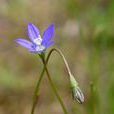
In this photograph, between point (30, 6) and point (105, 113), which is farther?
point (30, 6)

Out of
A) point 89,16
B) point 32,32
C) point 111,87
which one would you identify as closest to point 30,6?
point 89,16

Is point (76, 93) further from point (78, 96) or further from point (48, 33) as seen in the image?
point (48, 33)

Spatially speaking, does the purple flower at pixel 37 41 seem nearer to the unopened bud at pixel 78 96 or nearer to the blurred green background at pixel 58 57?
the unopened bud at pixel 78 96

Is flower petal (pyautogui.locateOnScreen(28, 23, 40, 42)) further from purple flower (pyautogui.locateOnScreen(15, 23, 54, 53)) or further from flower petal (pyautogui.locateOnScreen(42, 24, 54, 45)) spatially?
flower petal (pyautogui.locateOnScreen(42, 24, 54, 45))

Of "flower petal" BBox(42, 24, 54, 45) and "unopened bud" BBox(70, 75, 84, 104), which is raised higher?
"flower petal" BBox(42, 24, 54, 45)

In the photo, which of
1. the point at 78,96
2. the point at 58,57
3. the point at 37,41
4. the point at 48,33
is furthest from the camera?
the point at 58,57

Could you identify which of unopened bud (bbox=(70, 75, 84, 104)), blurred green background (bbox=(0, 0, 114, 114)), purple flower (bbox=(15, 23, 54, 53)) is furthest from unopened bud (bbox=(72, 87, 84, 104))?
blurred green background (bbox=(0, 0, 114, 114))

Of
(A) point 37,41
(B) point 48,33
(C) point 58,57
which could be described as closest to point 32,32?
(A) point 37,41

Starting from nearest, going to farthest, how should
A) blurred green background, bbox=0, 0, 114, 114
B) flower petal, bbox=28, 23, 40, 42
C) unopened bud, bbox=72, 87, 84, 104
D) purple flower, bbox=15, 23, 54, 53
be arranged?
unopened bud, bbox=72, 87, 84, 104
purple flower, bbox=15, 23, 54, 53
flower petal, bbox=28, 23, 40, 42
blurred green background, bbox=0, 0, 114, 114

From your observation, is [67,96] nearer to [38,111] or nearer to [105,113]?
[38,111]
